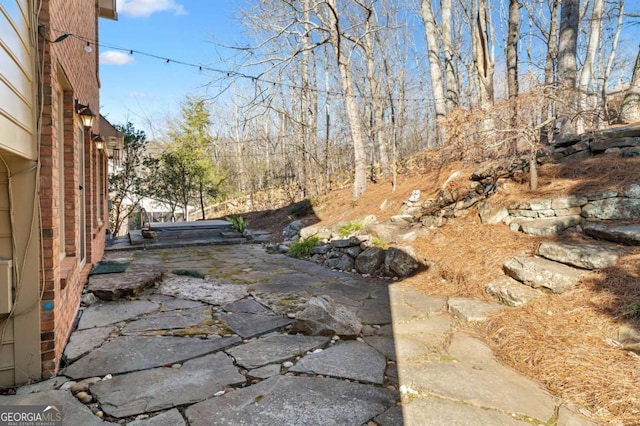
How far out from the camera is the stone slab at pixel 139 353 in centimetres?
244

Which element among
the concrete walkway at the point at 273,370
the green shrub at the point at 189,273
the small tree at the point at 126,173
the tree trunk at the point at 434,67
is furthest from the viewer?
the small tree at the point at 126,173

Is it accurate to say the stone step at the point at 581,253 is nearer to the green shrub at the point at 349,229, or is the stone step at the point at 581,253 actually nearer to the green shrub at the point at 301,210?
the green shrub at the point at 349,229

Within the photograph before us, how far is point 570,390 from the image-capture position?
217cm

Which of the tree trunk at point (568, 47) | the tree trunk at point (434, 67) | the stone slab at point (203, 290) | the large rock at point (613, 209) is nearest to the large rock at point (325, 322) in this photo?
the stone slab at point (203, 290)

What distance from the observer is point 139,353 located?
267cm

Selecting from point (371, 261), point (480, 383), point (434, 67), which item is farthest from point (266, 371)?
point (434, 67)

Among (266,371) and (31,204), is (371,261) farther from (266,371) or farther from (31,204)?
(31,204)

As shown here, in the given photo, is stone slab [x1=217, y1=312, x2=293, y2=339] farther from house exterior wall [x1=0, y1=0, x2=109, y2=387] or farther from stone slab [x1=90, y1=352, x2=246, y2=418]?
house exterior wall [x1=0, y1=0, x2=109, y2=387]

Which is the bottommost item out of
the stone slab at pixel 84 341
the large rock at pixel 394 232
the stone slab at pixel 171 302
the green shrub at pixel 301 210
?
the stone slab at pixel 84 341

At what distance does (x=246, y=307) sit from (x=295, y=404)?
75.1 inches

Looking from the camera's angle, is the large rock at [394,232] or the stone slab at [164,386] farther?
the large rock at [394,232]

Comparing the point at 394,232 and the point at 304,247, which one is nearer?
the point at 394,232

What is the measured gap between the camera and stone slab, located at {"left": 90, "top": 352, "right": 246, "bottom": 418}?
2.02 metres

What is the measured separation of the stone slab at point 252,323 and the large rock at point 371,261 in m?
2.22
